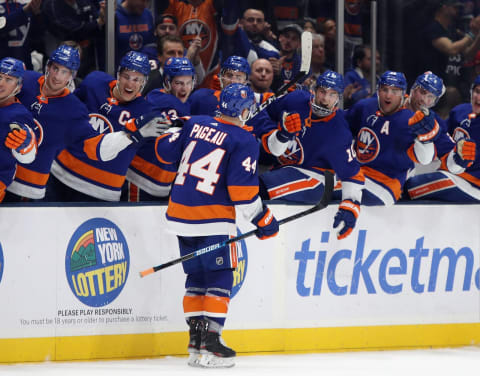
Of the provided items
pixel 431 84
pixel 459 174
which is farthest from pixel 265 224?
pixel 459 174

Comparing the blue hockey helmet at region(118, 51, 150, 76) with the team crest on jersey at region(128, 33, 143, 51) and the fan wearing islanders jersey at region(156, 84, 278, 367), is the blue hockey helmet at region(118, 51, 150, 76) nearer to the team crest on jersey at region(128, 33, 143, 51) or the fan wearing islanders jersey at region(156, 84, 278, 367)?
the fan wearing islanders jersey at region(156, 84, 278, 367)

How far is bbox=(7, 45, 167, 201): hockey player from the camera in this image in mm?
4012

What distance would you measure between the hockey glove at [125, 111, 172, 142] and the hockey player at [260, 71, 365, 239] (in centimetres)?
75

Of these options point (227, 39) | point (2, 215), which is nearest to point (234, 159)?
point (2, 215)

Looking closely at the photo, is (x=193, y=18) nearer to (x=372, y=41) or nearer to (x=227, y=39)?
(x=227, y=39)

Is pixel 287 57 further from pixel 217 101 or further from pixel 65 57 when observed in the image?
pixel 65 57

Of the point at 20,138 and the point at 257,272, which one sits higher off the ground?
the point at 20,138

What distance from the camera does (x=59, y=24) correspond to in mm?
4766

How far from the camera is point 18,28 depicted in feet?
15.3

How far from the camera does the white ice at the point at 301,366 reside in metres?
3.77

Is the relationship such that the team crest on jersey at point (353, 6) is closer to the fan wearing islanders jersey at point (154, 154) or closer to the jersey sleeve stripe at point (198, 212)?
the fan wearing islanders jersey at point (154, 154)

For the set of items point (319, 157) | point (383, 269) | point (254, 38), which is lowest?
point (383, 269)

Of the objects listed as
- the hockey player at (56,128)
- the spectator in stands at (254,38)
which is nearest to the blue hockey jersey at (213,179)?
the hockey player at (56,128)

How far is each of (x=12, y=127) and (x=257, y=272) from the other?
4.38 feet
